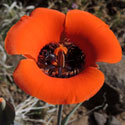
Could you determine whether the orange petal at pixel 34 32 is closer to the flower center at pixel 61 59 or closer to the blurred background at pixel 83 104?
the flower center at pixel 61 59

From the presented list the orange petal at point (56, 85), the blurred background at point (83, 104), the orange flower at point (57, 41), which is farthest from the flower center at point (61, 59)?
the blurred background at point (83, 104)

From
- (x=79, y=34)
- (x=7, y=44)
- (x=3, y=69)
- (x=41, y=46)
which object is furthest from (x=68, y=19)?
(x=3, y=69)

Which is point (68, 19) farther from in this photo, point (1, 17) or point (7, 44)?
point (1, 17)

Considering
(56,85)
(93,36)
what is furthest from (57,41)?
(56,85)

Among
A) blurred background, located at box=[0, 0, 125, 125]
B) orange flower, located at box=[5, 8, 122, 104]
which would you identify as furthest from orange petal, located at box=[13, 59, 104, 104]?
blurred background, located at box=[0, 0, 125, 125]

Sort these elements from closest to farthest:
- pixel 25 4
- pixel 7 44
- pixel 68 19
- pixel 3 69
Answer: pixel 7 44 → pixel 68 19 → pixel 3 69 → pixel 25 4

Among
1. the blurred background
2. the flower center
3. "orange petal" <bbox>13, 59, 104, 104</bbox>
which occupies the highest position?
"orange petal" <bbox>13, 59, 104, 104</bbox>

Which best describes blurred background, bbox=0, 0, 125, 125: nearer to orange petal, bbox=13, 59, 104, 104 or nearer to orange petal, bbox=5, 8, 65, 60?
orange petal, bbox=5, 8, 65, 60
